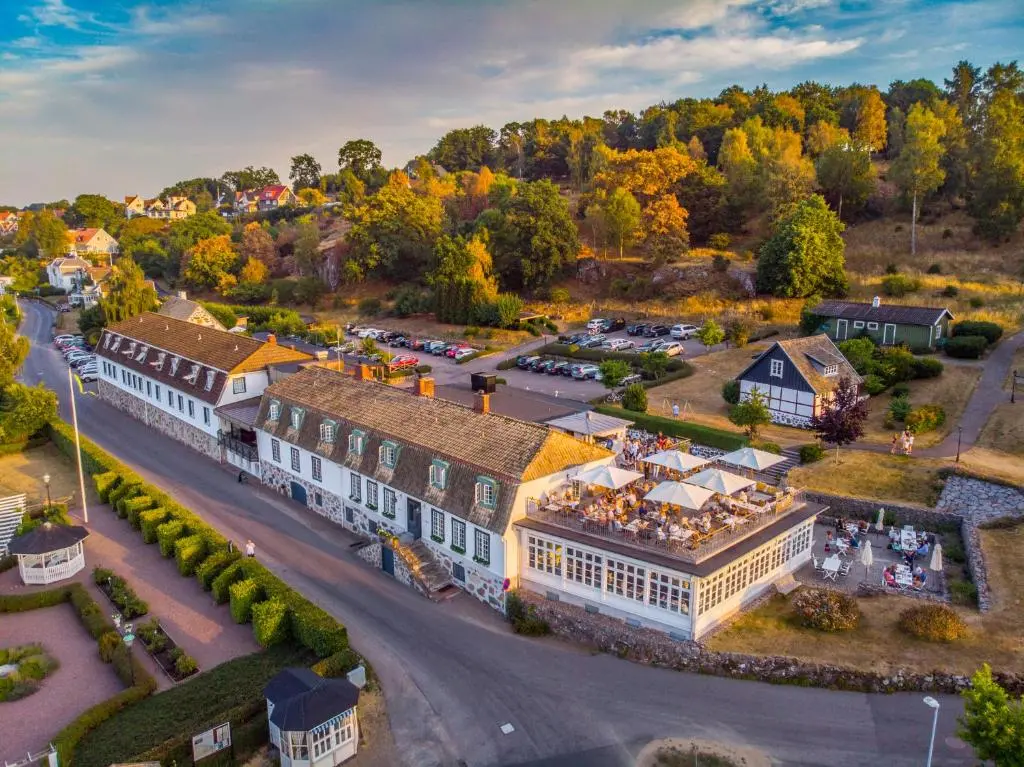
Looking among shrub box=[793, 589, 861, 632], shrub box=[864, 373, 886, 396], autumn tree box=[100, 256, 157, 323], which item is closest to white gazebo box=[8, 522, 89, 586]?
shrub box=[793, 589, 861, 632]

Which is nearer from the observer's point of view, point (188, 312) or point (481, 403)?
point (481, 403)

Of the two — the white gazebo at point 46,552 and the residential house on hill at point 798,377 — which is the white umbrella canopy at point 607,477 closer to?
the residential house on hill at point 798,377

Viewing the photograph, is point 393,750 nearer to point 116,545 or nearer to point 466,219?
point 116,545

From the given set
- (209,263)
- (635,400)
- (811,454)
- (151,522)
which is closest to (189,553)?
(151,522)

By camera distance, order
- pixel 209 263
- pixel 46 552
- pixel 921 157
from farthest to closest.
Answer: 1. pixel 209 263
2. pixel 921 157
3. pixel 46 552

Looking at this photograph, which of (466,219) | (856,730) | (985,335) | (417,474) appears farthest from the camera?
(466,219)

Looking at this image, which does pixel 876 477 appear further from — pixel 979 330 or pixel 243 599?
pixel 243 599

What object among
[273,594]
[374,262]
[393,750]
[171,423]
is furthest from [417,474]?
[374,262]
